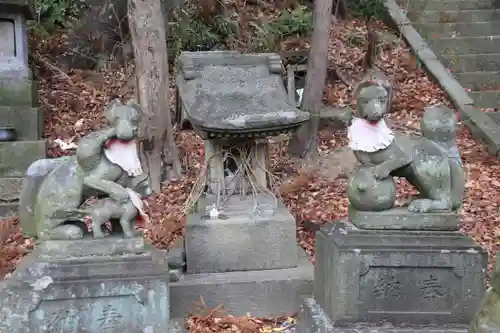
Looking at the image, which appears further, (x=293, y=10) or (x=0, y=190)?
(x=293, y=10)

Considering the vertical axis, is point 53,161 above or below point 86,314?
above

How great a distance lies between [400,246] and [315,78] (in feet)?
15.1

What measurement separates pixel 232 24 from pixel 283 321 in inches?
276

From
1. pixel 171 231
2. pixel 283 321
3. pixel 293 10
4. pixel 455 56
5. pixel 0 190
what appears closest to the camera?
pixel 283 321

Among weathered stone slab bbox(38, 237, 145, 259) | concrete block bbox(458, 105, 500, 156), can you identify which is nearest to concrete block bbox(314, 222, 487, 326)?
weathered stone slab bbox(38, 237, 145, 259)

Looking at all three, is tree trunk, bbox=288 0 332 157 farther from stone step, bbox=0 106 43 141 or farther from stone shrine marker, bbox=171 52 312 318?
stone step, bbox=0 106 43 141

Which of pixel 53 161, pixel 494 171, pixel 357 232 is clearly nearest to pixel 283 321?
pixel 357 232

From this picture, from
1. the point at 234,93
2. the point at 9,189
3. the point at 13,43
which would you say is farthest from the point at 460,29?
the point at 9,189

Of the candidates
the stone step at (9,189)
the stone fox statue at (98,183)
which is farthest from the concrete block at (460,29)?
the stone fox statue at (98,183)

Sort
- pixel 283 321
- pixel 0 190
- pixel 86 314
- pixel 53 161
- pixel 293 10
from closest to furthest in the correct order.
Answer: pixel 86 314 < pixel 53 161 < pixel 283 321 < pixel 0 190 < pixel 293 10

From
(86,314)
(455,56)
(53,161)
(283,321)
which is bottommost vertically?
(283,321)

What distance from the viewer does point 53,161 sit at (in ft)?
14.2

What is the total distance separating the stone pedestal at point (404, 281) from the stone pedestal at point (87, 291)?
3.80 feet

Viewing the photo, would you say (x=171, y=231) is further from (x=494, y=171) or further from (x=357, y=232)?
(x=494, y=171)
